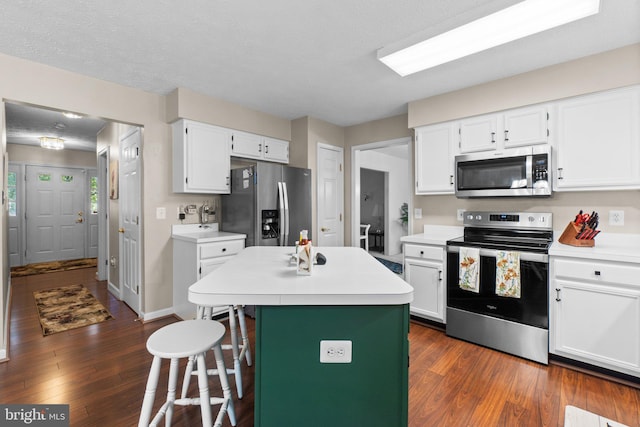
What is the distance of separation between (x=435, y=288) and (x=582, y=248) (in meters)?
1.18

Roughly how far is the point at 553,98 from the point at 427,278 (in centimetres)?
192

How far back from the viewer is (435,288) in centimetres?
292

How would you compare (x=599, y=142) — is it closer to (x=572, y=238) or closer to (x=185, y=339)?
(x=572, y=238)

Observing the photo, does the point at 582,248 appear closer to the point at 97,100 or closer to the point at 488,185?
the point at 488,185

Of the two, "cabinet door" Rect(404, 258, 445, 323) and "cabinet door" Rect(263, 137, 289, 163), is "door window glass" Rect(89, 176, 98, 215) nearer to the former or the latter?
"cabinet door" Rect(263, 137, 289, 163)

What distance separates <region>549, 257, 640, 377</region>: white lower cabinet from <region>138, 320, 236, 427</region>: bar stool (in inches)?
93.9

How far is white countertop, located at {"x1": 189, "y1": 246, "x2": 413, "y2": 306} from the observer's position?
3.72 ft

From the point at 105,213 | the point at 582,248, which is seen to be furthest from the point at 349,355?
the point at 105,213

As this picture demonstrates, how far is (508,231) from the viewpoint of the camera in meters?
2.86

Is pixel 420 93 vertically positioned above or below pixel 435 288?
above

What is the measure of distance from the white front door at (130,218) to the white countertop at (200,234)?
0.41m

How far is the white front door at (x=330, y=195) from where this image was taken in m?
4.21

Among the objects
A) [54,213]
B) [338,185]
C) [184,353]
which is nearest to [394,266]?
[338,185]

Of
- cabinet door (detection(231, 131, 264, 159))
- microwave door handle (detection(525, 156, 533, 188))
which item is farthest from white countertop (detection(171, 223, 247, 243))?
microwave door handle (detection(525, 156, 533, 188))
